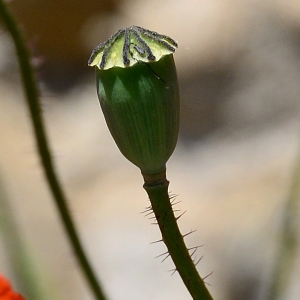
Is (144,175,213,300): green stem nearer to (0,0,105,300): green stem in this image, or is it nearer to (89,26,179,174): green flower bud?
(89,26,179,174): green flower bud

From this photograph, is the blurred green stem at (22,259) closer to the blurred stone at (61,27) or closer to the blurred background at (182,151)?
the blurred background at (182,151)

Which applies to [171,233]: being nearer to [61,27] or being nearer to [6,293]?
[6,293]

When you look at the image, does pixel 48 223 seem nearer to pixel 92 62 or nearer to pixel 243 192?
pixel 243 192

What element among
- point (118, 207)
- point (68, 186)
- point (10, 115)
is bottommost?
point (118, 207)

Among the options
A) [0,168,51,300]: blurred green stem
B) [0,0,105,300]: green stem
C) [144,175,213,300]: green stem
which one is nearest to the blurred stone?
[0,168,51,300]: blurred green stem

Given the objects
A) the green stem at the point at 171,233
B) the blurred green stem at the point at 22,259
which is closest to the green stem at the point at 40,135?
the green stem at the point at 171,233

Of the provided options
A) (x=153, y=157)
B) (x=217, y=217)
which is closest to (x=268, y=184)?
(x=217, y=217)
